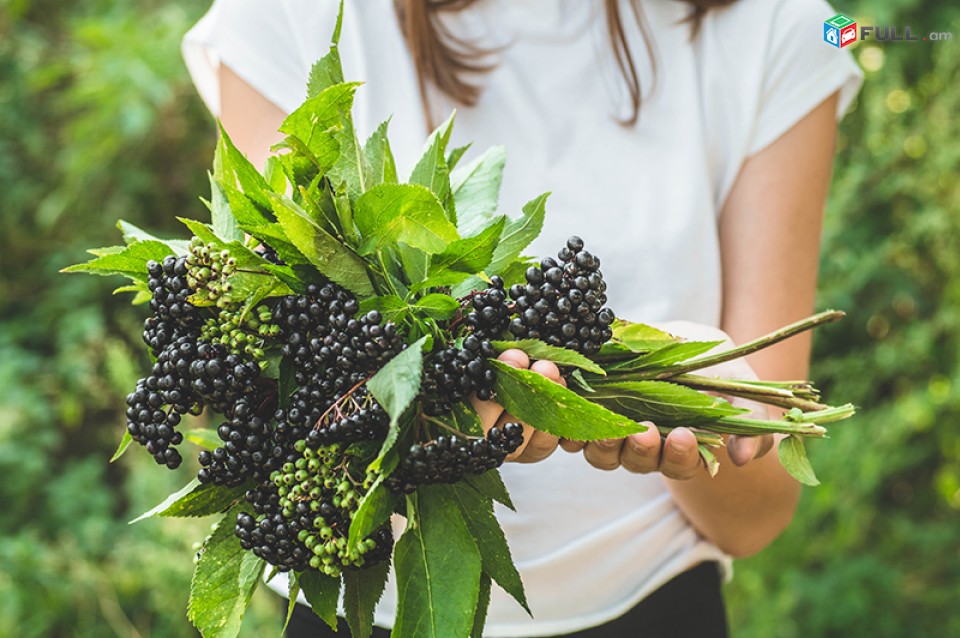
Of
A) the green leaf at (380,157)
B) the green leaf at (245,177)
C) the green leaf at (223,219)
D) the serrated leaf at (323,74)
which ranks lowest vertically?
the green leaf at (380,157)

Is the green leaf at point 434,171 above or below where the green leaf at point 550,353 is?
above

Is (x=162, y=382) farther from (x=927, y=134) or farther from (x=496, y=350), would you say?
(x=927, y=134)

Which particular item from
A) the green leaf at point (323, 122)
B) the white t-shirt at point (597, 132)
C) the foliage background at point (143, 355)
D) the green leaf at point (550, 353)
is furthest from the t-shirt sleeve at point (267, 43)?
the foliage background at point (143, 355)

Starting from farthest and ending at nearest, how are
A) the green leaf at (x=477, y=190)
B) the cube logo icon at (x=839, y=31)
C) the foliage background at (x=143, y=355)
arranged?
the foliage background at (x=143, y=355) < the cube logo icon at (x=839, y=31) < the green leaf at (x=477, y=190)

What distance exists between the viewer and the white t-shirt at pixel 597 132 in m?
1.02

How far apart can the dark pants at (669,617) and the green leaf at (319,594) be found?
0.28 m

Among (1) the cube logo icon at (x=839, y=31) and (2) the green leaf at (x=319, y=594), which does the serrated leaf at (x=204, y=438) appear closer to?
(2) the green leaf at (x=319, y=594)

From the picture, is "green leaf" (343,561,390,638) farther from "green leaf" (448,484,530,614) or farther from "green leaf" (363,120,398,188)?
"green leaf" (363,120,398,188)

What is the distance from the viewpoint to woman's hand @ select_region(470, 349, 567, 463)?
0.69 m

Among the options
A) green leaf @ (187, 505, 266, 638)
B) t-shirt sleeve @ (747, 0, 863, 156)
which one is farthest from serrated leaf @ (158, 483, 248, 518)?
t-shirt sleeve @ (747, 0, 863, 156)

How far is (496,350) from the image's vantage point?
71 centimetres

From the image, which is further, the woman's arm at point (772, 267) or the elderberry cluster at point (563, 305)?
the woman's arm at point (772, 267)

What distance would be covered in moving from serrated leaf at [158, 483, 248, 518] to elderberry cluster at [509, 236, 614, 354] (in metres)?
0.26

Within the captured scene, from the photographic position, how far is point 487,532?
0.72 meters
